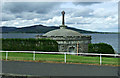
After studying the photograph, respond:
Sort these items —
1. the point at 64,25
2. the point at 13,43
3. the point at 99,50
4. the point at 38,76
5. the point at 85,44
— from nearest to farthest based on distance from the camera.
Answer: the point at 38,76 < the point at 99,50 < the point at 13,43 < the point at 85,44 < the point at 64,25

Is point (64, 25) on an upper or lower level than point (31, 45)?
upper

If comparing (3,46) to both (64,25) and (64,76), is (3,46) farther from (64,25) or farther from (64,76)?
(64,76)

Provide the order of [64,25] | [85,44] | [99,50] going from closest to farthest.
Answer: [99,50] → [85,44] → [64,25]

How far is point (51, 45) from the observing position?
21.5m

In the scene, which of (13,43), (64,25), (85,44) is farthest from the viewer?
(64,25)

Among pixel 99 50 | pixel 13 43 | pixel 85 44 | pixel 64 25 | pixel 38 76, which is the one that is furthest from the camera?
pixel 64 25

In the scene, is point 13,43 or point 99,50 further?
point 13,43

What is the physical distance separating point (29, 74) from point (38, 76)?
589mm

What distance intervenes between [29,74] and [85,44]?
18.0m

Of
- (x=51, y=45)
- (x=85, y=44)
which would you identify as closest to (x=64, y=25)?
(x=85, y=44)

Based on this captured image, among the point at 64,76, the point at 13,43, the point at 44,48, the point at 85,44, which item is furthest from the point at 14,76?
the point at 85,44

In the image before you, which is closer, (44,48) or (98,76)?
(98,76)

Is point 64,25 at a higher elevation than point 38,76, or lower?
higher

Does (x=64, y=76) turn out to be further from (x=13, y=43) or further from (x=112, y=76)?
(x=13, y=43)
